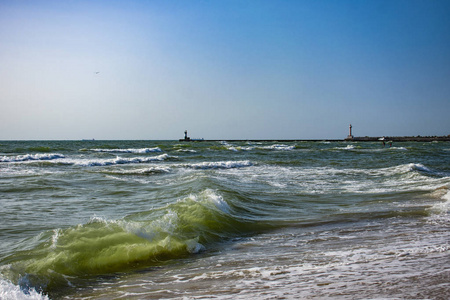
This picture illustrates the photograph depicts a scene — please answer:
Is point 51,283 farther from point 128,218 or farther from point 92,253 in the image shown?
point 128,218

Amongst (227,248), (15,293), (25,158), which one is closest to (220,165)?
(25,158)

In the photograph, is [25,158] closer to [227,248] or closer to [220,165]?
[220,165]

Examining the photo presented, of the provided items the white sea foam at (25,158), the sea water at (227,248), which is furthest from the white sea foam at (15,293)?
the white sea foam at (25,158)

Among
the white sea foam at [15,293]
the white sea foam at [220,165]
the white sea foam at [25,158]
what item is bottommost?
the white sea foam at [220,165]

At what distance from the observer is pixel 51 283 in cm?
373

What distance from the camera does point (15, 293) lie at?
3131 millimetres

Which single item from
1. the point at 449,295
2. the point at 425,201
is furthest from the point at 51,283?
the point at 425,201

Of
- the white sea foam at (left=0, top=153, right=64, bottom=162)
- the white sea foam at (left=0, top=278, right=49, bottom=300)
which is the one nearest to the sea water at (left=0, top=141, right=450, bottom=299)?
the white sea foam at (left=0, top=278, right=49, bottom=300)

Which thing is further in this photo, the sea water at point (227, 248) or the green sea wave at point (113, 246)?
the green sea wave at point (113, 246)

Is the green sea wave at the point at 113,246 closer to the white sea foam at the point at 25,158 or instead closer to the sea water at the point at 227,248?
the sea water at the point at 227,248

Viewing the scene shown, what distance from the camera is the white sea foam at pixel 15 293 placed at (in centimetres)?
307

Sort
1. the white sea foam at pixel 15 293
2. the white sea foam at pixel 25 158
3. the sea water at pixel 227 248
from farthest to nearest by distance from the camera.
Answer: the white sea foam at pixel 25 158
the sea water at pixel 227 248
the white sea foam at pixel 15 293

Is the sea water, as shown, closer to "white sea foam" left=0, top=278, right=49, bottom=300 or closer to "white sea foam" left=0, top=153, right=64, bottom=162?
"white sea foam" left=0, top=278, right=49, bottom=300

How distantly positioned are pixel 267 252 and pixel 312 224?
2046mm
